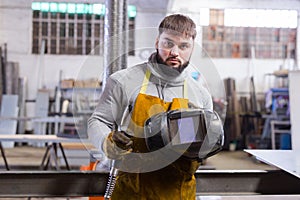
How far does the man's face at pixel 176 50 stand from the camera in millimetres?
947

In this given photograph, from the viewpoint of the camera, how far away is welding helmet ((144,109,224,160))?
2.85 ft

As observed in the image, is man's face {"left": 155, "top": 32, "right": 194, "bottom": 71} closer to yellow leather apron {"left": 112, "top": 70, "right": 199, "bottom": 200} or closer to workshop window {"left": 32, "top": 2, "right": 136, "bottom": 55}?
yellow leather apron {"left": 112, "top": 70, "right": 199, "bottom": 200}

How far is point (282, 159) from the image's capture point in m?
1.55

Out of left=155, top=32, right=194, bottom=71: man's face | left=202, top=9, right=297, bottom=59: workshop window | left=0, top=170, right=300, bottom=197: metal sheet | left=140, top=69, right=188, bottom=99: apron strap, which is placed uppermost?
left=202, top=9, right=297, bottom=59: workshop window

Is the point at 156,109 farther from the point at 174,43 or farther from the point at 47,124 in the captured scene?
the point at 47,124

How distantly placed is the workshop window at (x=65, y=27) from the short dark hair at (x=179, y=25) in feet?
19.0

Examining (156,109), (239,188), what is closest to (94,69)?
(156,109)

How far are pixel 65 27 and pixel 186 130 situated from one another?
20.3 feet

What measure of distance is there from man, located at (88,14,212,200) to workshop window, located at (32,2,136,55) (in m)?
5.77

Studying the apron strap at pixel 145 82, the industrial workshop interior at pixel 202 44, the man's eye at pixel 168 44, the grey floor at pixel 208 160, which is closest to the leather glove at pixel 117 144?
the apron strap at pixel 145 82

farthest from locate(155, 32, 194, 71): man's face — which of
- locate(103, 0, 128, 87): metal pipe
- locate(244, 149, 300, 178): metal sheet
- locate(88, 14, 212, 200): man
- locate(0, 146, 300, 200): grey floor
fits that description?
locate(0, 146, 300, 200): grey floor

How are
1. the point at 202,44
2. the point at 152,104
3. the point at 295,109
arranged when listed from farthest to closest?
the point at 202,44, the point at 295,109, the point at 152,104

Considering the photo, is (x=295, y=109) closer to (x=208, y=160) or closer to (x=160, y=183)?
(x=160, y=183)

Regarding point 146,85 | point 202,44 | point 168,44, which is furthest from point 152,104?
point 202,44
